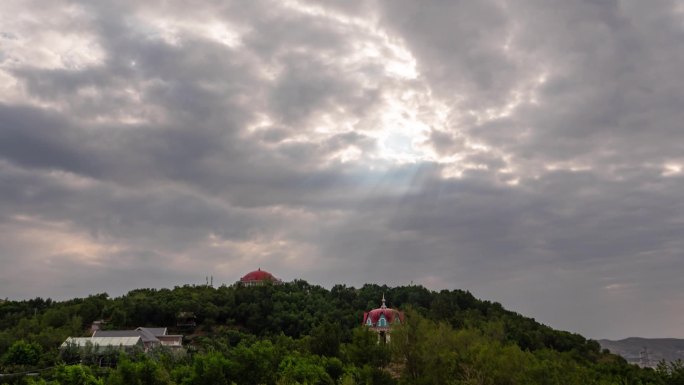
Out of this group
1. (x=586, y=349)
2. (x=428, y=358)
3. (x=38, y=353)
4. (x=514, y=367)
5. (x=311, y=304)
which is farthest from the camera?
(x=311, y=304)

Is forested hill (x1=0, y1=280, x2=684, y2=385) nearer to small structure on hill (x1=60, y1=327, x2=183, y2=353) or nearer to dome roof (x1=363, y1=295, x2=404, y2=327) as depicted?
small structure on hill (x1=60, y1=327, x2=183, y2=353)

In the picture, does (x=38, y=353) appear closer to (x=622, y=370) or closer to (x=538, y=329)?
(x=622, y=370)

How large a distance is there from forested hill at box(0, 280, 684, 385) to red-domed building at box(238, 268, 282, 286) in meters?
6.29

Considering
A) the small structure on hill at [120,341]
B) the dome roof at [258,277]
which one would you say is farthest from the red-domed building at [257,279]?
the small structure on hill at [120,341]

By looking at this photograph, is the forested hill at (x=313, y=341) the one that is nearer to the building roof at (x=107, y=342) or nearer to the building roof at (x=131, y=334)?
the building roof at (x=107, y=342)

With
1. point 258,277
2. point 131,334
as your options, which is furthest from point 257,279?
point 131,334

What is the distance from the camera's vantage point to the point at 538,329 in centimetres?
10194

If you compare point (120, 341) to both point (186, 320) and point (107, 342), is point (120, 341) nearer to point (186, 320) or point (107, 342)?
point (107, 342)

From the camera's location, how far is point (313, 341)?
Answer: 67.1 meters

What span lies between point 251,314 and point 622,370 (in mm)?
64531

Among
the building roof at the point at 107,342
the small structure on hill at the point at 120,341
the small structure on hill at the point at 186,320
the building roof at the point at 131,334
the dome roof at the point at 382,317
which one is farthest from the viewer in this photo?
the small structure on hill at the point at 186,320

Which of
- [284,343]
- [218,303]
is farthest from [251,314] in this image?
[284,343]

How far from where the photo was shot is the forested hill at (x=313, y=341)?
50.2 meters

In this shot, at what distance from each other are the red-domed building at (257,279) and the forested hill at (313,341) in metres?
6.29
